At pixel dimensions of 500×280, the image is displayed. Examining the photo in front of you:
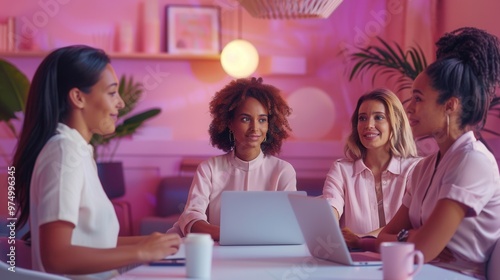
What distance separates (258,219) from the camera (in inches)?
104

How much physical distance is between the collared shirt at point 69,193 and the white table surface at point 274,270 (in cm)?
16

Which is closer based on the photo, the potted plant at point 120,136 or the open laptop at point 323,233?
the open laptop at point 323,233

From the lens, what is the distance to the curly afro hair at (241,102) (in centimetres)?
355

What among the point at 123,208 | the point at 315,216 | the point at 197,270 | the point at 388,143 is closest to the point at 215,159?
the point at 388,143

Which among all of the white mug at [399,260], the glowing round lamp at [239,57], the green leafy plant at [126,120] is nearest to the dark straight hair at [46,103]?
the white mug at [399,260]

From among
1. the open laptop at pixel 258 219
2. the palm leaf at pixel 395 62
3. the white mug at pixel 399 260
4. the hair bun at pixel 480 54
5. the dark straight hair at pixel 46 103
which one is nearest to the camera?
the white mug at pixel 399 260

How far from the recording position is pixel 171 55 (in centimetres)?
588

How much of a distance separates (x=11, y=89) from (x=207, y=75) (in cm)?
158

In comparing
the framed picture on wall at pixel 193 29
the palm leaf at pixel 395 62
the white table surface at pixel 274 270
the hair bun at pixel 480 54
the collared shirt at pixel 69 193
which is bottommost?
the white table surface at pixel 274 270

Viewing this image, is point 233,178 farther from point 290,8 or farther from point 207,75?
point 207,75

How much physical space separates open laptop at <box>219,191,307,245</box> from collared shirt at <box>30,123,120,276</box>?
1.84 feet

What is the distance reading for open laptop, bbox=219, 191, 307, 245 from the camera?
8.50 feet

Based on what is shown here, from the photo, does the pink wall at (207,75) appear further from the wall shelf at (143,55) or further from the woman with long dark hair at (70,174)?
the woman with long dark hair at (70,174)

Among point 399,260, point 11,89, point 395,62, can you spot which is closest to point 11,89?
point 11,89
